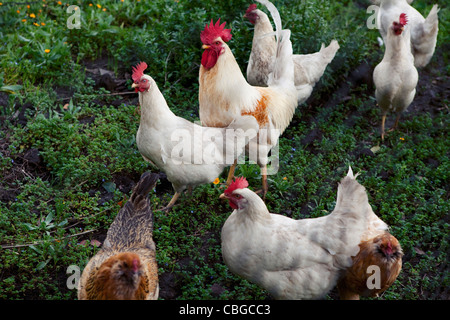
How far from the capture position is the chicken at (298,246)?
150 inches

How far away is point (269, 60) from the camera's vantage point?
594cm

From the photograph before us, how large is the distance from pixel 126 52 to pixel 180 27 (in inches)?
33.7

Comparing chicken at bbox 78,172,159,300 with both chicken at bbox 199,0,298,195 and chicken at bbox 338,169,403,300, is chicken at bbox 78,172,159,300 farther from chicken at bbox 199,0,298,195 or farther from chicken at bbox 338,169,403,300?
chicken at bbox 338,169,403,300

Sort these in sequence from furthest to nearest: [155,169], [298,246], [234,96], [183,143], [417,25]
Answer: [417,25], [155,169], [234,96], [183,143], [298,246]

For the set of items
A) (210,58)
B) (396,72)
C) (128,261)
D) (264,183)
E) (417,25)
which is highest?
(417,25)

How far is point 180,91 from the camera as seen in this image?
263 inches

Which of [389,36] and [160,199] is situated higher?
[389,36]

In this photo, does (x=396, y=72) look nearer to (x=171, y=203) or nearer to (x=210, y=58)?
(x=210, y=58)

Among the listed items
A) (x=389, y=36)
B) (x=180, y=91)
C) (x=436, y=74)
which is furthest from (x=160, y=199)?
(x=436, y=74)

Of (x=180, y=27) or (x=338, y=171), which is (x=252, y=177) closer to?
(x=338, y=171)

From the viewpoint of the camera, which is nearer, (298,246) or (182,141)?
(298,246)

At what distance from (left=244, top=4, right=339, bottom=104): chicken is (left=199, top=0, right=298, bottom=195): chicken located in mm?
412

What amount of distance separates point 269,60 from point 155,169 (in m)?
1.95

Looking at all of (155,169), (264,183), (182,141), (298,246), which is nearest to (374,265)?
(298,246)
